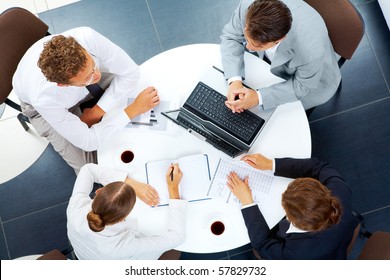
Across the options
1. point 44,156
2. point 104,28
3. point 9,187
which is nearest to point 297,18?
point 104,28

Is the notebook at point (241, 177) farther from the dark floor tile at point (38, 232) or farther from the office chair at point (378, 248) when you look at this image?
the dark floor tile at point (38, 232)

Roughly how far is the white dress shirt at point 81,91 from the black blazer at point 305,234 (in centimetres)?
80

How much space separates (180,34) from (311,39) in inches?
54.2

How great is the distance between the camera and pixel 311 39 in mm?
1764

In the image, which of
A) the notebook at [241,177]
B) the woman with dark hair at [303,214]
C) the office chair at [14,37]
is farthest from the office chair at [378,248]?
the office chair at [14,37]

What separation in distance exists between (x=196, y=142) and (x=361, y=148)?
Answer: 133 cm

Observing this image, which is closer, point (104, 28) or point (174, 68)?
point (174, 68)

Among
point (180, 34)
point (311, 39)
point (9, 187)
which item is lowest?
point (9, 187)

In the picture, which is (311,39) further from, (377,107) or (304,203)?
(377,107)

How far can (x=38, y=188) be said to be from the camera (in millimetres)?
2740

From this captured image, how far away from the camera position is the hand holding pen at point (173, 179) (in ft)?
6.06

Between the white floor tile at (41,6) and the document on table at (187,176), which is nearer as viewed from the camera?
the document on table at (187,176)

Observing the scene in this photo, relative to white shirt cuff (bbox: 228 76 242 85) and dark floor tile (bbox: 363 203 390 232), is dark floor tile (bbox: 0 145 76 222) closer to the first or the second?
white shirt cuff (bbox: 228 76 242 85)

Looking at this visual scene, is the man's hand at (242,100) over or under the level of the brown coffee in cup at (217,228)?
over
